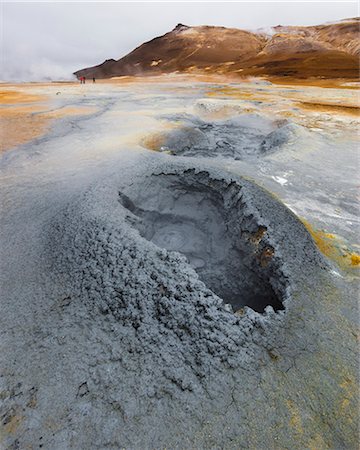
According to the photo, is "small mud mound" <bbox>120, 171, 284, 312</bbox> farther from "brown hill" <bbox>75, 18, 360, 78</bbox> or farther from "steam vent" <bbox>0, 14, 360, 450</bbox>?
"brown hill" <bbox>75, 18, 360, 78</bbox>

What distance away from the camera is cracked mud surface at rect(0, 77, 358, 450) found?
6.27 ft

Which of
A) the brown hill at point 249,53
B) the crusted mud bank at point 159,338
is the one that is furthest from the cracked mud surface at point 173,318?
the brown hill at point 249,53

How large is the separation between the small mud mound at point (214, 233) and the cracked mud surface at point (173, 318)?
0.02 m

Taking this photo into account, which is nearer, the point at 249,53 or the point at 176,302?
the point at 176,302

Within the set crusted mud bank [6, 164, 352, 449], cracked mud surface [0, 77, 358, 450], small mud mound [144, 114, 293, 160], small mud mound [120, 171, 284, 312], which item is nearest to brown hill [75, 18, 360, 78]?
small mud mound [144, 114, 293, 160]

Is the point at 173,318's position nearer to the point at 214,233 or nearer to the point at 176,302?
the point at 176,302

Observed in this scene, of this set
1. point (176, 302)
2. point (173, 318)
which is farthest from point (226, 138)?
point (173, 318)

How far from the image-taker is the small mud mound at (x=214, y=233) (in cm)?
340

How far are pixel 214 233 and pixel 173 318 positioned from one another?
2178 mm

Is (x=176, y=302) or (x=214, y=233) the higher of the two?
(x=176, y=302)

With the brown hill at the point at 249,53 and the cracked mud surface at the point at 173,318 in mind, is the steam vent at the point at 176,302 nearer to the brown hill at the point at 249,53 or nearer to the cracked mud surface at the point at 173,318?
the cracked mud surface at the point at 173,318

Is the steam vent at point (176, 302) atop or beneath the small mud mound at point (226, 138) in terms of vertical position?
atop

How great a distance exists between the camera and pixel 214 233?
4.39m

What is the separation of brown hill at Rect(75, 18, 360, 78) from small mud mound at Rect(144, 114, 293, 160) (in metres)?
27.6
